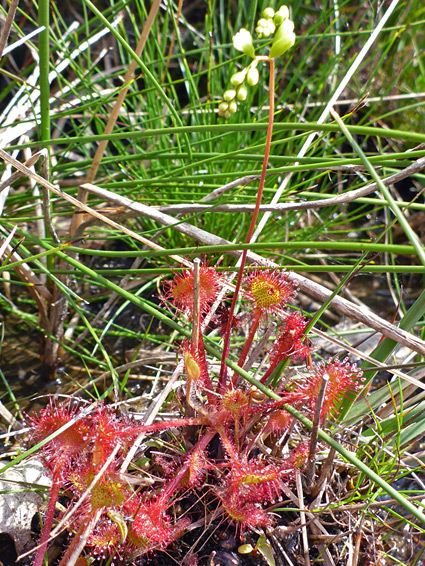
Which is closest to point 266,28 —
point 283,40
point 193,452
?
point 283,40

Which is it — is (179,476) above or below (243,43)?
below

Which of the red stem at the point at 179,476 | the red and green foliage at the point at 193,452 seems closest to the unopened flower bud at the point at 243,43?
the red and green foliage at the point at 193,452

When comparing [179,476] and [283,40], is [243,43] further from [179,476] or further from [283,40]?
[179,476]

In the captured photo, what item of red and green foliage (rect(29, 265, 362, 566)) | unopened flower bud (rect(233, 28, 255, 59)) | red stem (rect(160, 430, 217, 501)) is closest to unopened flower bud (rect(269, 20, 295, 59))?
unopened flower bud (rect(233, 28, 255, 59))

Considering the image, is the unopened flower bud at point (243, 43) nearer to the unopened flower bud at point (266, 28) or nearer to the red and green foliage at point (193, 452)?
the unopened flower bud at point (266, 28)

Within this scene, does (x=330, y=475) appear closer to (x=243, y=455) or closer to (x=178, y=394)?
(x=243, y=455)

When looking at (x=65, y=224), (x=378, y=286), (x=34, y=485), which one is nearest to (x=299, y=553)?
(x=34, y=485)

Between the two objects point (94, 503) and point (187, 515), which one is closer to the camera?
point (94, 503)

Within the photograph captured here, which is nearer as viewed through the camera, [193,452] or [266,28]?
[266,28]

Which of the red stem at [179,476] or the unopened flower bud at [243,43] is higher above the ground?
the unopened flower bud at [243,43]

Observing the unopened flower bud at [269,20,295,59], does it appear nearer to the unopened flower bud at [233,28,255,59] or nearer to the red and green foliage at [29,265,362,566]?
the unopened flower bud at [233,28,255,59]

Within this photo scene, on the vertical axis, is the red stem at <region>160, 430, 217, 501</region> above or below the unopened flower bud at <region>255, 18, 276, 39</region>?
below
